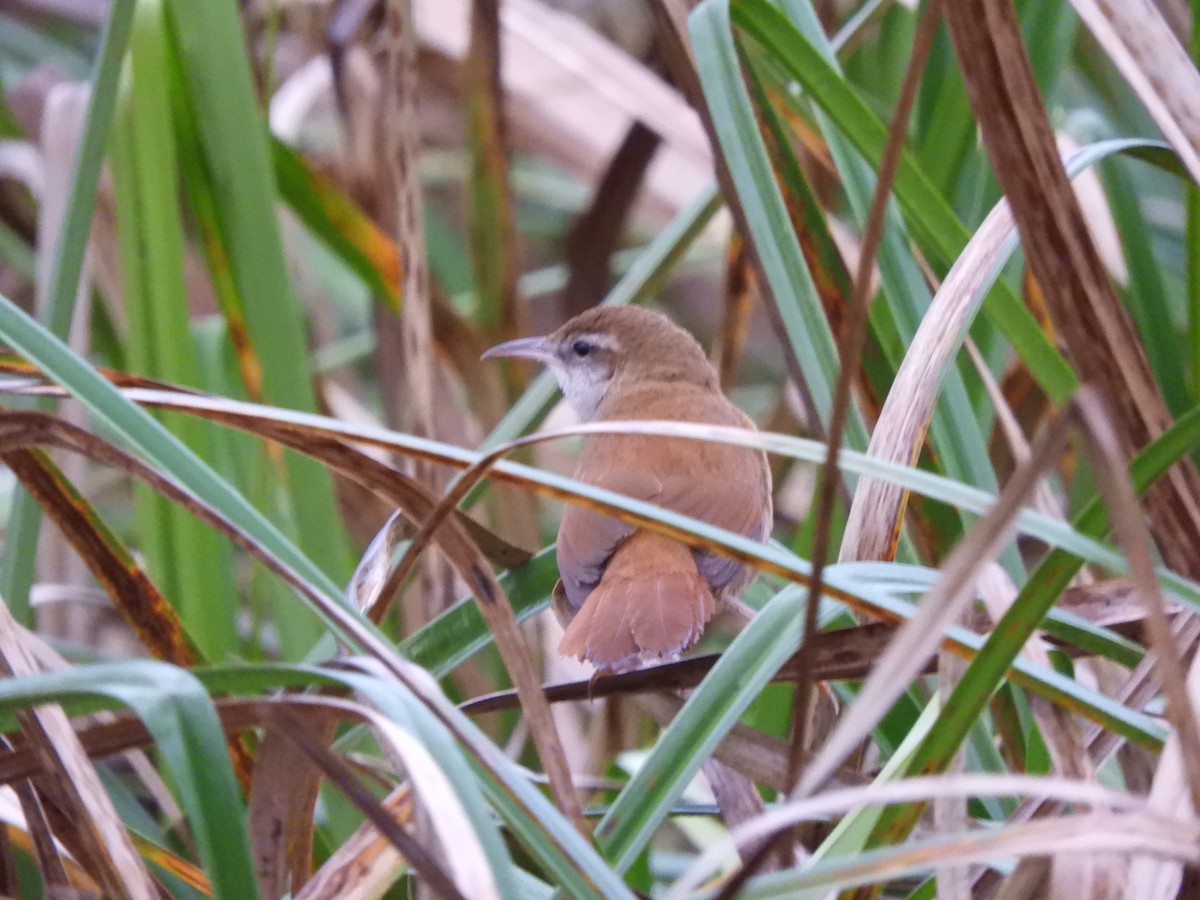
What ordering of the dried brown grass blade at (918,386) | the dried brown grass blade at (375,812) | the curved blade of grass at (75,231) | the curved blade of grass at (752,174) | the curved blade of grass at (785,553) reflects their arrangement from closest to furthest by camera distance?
the dried brown grass blade at (375,812)
the curved blade of grass at (785,553)
the dried brown grass blade at (918,386)
the curved blade of grass at (752,174)
the curved blade of grass at (75,231)

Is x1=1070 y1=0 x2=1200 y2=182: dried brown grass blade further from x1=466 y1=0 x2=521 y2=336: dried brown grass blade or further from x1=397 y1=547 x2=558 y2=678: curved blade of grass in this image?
x1=466 y1=0 x2=521 y2=336: dried brown grass blade

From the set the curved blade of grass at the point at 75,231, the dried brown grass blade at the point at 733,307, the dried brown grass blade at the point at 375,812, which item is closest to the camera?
the dried brown grass blade at the point at 375,812

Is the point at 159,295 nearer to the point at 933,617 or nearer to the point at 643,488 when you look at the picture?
the point at 643,488

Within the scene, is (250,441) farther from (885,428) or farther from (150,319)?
(885,428)

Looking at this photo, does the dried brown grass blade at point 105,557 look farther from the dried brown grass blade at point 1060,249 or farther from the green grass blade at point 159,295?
the dried brown grass blade at point 1060,249

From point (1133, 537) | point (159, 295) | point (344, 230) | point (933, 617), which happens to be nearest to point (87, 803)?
point (933, 617)

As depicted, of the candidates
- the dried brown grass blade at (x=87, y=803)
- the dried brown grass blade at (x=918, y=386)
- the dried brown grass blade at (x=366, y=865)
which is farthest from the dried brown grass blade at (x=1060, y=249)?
the dried brown grass blade at (x=87, y=803)
